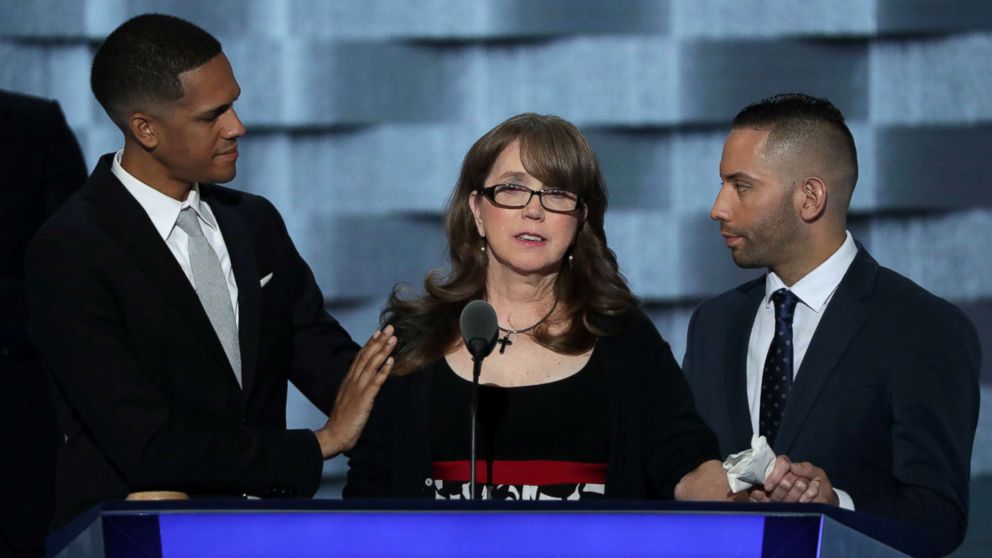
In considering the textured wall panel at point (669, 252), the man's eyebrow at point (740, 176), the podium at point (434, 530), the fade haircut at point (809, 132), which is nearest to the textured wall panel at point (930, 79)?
the textured wall panel at point (669, 252)

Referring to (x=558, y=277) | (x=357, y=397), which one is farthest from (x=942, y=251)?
(x=357, y=397)

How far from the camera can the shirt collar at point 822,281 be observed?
276cm

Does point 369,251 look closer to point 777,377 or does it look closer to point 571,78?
point 571,78

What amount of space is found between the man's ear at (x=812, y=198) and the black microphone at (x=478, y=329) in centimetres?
89

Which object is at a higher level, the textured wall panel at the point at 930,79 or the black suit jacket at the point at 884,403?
the textured wall panel at the point at 930,79

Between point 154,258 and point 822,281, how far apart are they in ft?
3.93

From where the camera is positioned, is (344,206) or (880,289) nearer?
(880,289)

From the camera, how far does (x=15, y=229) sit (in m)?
3.42

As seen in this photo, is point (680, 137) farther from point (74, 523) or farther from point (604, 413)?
point (74, 523)

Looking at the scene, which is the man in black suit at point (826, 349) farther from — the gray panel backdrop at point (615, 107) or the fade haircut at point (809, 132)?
the gray panel backdrop at point (615, 107)

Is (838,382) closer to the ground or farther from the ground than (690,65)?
closer to the ground

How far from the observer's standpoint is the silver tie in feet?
8.75

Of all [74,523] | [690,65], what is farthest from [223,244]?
[690,65]

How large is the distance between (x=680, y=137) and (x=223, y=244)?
180 centimetres
